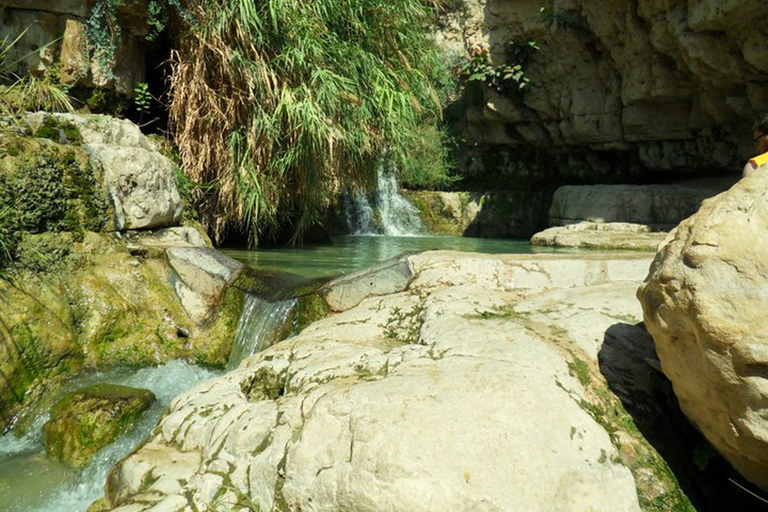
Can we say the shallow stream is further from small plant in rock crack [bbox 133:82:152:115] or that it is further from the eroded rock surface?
the eroded rock surface

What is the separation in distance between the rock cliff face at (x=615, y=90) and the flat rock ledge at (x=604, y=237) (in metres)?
2.57

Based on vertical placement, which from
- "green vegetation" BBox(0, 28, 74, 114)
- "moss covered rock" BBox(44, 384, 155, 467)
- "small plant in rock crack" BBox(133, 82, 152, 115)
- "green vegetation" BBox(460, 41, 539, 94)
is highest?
"green vegetation" BBox(460, 41, 539, 94)

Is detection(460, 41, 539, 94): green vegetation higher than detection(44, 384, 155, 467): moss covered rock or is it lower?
higher

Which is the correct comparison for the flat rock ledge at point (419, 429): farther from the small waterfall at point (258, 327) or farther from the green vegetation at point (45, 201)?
the green vegetation at point (45, 201)

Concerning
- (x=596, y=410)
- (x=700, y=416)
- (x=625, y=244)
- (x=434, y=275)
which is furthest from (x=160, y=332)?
(x=625, y=244)

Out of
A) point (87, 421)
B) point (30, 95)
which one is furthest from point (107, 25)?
point (87, 421)

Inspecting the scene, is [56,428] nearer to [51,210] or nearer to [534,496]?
Result: [51,210]

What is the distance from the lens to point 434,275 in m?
4.52

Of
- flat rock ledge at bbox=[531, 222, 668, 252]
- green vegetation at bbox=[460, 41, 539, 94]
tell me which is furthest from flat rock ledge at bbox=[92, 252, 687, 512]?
green vegetation at bbox=[460, 41, 539, 94]

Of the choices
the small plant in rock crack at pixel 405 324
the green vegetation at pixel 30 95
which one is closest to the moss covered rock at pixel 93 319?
the green vegetation at pixel 30 95

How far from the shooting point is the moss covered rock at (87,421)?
3.72 meters

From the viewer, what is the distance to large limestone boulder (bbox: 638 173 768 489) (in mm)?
2057

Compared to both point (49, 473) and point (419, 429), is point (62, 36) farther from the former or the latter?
point (419, 429)

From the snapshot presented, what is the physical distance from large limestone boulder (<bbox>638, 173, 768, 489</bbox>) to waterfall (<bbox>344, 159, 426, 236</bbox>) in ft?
30.6
